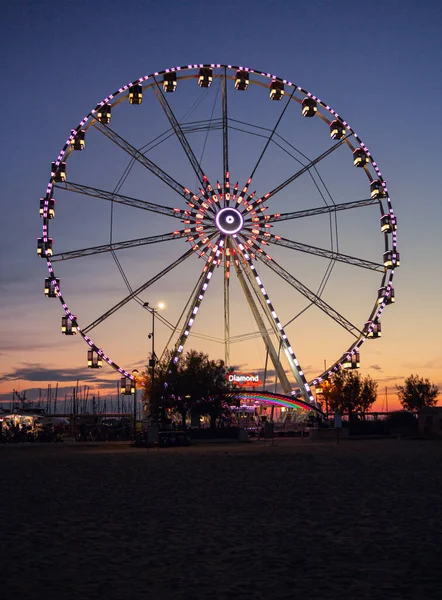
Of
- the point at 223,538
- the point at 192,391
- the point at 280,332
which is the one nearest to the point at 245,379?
the point at 192,391

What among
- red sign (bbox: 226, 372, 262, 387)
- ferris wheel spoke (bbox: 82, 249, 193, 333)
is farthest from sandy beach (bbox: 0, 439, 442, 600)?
red sign (bbox: 226, 372, 262, 387)

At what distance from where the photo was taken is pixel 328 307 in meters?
47.7

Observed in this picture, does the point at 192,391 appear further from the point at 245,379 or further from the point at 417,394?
the point at 417,394

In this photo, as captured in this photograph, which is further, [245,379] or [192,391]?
[245,379]

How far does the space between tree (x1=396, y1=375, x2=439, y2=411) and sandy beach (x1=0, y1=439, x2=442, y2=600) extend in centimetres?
11094

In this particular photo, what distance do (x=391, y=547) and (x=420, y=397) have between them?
12182 centimetres

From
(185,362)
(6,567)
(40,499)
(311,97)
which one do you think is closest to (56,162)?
(311,97)

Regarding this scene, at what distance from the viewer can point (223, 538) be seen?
33.7 ft

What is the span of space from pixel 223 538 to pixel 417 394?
400 ft

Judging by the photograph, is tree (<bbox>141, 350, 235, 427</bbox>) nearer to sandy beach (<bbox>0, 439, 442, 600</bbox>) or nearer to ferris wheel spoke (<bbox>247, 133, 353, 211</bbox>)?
ferris wheel spoke (<bbox>247, 133, 353, 211</bbox>)

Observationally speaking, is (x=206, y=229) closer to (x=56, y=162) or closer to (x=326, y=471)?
(x=56, y=162)

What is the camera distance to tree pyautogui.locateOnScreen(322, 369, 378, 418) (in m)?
119

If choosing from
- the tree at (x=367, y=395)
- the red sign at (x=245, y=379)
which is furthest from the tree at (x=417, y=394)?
the red sign at (x=245, y=379)

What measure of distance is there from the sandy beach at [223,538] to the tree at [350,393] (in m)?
101
